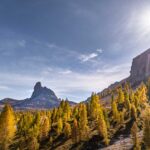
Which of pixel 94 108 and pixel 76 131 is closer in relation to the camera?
pixel 76 131

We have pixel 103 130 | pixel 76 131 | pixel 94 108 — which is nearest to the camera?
pixel 103 130

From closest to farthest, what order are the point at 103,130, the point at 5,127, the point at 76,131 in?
the point at 5,127, the point at 103,130, the point at 76,131

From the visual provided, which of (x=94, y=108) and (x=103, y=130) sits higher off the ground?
(x=94, y=108)

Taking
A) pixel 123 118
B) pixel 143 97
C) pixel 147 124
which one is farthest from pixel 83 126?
pixel 143 97

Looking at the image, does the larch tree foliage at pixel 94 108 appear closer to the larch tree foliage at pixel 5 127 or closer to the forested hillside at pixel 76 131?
the forested hillside at pixel 76 131

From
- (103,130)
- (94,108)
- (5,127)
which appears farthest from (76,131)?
(94,108)

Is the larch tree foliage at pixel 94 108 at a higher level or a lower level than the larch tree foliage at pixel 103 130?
higher

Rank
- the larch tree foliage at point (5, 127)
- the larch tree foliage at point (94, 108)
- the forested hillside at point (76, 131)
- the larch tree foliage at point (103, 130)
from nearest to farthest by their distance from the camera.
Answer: the larch tree foliage at point (5, 127) < the forested hillside at point (76, 131) < the larch tree foliage at point (103, 130) < the larch tree foliage at point (94, 108)

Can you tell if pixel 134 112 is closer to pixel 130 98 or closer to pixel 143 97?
pixel 130 98

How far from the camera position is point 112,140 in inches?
4321

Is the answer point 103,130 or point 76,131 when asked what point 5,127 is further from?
point 103,130

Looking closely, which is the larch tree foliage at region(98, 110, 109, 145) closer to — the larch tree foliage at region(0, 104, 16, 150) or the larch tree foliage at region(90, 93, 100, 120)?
the larch tree foliage at region(90, 93, 100, 120)

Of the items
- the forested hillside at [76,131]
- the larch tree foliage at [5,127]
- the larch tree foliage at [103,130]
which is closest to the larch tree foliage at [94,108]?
the forested hillside at [76,131]

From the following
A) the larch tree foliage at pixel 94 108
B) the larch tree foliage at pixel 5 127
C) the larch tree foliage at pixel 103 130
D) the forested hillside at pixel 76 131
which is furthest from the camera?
the larch tree foliage at pixel 94 108
